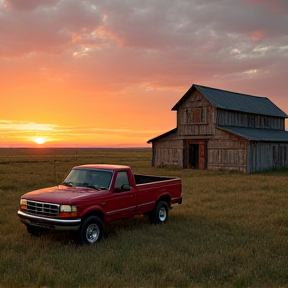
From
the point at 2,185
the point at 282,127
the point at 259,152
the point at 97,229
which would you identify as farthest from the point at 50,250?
the point at 282,127

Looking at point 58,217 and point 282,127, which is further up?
point 282,127

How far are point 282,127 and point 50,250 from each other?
135 ft

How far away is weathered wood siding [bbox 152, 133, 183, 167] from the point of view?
3628cm

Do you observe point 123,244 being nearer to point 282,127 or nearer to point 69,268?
point 69,268

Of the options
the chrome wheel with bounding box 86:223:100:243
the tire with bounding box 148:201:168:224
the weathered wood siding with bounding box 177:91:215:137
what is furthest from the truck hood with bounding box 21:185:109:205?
the weathered wood siding with bounding box 177:91:215:137

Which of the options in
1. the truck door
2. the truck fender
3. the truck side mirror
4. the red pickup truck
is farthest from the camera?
the truck side mirror

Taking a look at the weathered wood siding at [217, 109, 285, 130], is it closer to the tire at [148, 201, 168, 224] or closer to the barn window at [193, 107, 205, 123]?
the barn window at [193, 107, 205, 123]

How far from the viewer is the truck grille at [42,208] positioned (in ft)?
27.5

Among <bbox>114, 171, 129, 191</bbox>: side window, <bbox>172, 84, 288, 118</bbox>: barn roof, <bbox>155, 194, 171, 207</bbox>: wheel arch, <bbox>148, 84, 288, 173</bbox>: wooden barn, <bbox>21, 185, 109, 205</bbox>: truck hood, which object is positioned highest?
<bbox>172, 84, 288, 118</bbox>: barn roof

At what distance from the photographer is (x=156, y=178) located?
12.8 metres

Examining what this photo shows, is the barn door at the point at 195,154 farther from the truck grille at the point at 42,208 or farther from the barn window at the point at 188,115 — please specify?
the truck grille at the point at 42,208

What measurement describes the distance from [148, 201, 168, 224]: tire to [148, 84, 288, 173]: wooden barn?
20616mm

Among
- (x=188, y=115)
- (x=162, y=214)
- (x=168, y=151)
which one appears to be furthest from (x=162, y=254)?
(x=168, y=151)

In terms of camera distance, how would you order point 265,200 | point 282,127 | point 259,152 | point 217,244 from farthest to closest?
point 282,127, point 259,152, point 265,200, point 217,244
